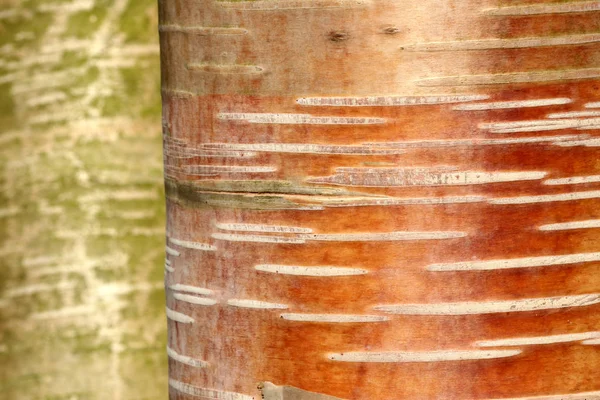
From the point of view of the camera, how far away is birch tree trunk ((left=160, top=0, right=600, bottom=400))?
1272 millimetres

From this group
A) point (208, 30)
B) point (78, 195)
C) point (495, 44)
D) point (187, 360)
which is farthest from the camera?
Answer: point (78, 195)

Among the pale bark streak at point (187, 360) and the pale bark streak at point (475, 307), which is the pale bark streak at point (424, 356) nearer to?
the pale bark streak at point (475, 307)

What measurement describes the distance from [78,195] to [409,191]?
1034 millimetres

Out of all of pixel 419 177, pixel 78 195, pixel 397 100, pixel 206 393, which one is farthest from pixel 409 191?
pixel 78 195

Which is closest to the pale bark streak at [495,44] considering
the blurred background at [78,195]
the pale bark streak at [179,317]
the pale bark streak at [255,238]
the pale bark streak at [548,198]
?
the pale bark streak at [548,198]

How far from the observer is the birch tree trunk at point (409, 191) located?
1.27 metres

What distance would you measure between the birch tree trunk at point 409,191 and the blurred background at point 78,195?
2.50ft

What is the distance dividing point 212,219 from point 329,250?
0.68 feet

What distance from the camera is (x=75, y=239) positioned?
207 centimetres

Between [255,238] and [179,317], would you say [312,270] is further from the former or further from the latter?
[179,317]

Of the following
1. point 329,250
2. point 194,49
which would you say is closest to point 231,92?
point 194,49

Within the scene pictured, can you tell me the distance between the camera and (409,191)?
50.4 inches

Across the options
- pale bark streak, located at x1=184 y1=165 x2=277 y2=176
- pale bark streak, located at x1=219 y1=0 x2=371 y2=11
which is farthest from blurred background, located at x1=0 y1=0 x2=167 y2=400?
pale bark streak, located at x1=219 y1=0 x2=371 y2=11

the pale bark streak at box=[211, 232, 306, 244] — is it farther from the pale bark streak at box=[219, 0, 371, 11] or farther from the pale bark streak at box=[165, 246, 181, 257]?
the pale bark streak at box=[219, 0, 371, 11]
